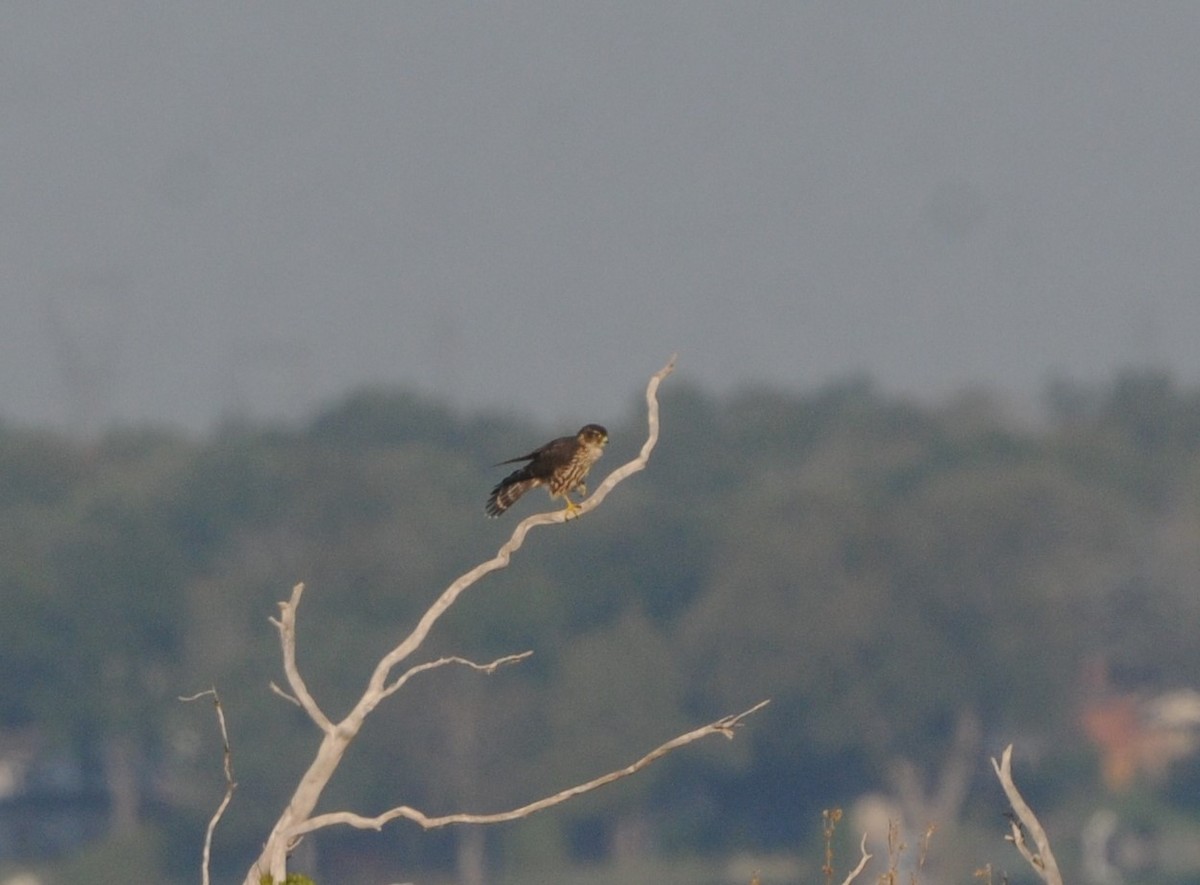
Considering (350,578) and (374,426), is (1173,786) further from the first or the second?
(374,426)

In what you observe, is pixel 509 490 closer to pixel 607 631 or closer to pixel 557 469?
pixel 557 469

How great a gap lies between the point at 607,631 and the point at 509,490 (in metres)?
71.9

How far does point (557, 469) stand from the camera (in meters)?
12.2

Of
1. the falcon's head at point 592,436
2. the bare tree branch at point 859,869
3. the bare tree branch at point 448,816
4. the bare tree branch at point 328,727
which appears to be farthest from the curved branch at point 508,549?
the falcon's head at point 592,436

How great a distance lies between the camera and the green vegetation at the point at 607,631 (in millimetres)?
75438

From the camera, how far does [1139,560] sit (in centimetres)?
8631

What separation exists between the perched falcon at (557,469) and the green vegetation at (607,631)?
5686cm

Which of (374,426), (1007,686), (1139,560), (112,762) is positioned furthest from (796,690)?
(374,426)

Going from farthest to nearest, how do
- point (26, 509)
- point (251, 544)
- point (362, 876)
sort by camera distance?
1. point (26, 509)
2. point (251, 544)
3. point (362, 876)

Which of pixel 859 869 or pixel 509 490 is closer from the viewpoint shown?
pixel 859 869

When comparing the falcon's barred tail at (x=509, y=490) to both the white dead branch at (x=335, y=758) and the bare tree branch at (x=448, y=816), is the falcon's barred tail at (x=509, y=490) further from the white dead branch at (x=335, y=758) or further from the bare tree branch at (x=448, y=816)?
the bare tree branch at (x=448, y=816)

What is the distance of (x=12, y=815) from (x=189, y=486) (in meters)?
14.8

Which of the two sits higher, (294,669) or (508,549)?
(508,549)

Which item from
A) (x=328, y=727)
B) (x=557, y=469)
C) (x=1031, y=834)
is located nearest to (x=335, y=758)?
(x=328, y=727)
